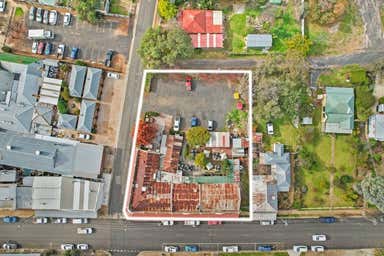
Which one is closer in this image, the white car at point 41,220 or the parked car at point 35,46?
the white car at point 41,220

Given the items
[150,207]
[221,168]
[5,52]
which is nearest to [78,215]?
[150,207]

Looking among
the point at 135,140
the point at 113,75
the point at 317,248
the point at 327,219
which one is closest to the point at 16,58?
the point at 113,75

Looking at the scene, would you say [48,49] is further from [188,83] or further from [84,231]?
[84,231]

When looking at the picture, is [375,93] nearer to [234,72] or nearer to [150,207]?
[234,72]

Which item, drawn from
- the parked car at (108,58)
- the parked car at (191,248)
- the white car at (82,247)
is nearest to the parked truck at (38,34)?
the parked car at (108,58)

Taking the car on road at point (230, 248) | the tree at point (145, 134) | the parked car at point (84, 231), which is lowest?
the car on road at point (230, 248)

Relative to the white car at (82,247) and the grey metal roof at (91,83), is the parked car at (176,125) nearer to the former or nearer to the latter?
the grey metal roof at (91,83)

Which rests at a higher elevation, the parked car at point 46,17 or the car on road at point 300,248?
the parked car at point 46,17

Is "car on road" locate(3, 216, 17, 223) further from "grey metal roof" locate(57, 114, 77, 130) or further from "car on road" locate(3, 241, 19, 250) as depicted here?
"grey metal roof" locate(57, 114, 77, 130)
